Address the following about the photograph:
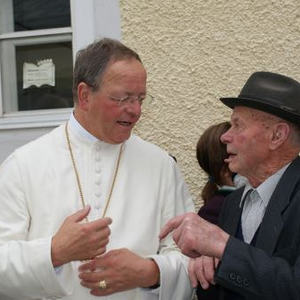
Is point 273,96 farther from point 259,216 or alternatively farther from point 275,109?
point 259,216

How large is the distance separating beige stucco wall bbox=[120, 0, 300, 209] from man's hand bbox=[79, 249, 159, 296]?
1351 millimetres

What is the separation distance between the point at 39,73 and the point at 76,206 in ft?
5.44

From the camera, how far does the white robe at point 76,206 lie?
2537 millimetres

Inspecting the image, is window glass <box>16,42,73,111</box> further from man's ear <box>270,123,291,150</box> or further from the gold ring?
man's ear <box>270,123,291,150</box>

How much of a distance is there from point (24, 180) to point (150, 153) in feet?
1.90

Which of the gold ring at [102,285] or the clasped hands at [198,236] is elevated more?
the clasped hands at [198,236]

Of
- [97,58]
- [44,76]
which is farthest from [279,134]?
[44,76]

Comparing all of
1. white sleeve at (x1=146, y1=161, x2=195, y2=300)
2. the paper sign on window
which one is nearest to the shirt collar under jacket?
white sleeve at (x1=146, y1=161, x2=195, y2=300)

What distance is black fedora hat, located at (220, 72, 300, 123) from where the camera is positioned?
7.93 feet

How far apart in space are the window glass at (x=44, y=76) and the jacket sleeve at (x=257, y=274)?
217 centimetres

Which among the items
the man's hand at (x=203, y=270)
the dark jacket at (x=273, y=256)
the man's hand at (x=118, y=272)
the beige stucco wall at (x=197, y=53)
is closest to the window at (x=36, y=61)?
the beige stucco wall at (x=197, y=53)

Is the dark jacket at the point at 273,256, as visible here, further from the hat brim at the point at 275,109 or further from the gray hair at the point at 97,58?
the gray hair at the point at 97,58

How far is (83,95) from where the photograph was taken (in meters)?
2.73

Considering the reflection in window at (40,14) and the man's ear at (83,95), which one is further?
the reflection in window at (40,14)
